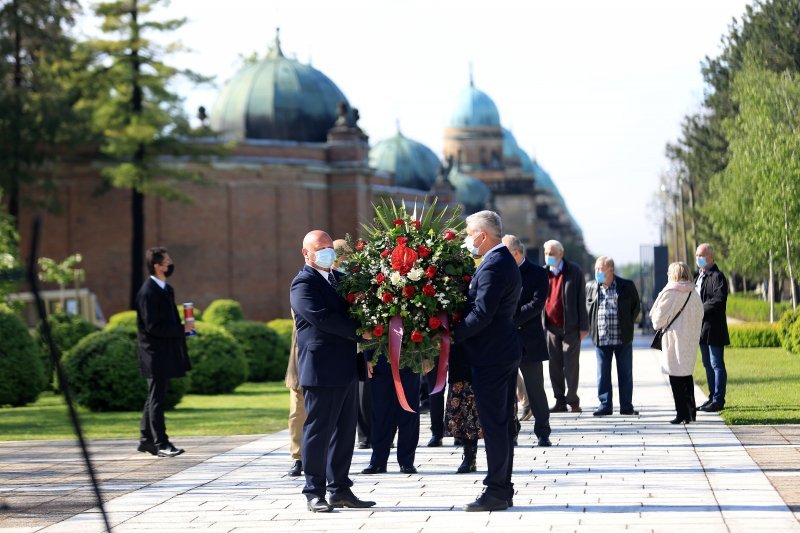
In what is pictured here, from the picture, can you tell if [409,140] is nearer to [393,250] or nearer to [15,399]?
[15,399]

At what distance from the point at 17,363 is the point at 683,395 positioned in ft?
34.2

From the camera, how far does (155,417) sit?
13.2 m

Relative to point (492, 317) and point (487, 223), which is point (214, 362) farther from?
point (492, 317)

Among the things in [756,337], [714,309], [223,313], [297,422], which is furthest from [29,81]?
[297,422]

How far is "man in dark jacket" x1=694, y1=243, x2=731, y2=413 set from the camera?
51.2ft

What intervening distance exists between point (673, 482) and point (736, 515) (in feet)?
5.19

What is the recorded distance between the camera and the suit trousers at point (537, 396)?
13008mm

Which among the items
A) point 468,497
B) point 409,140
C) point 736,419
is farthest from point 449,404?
point 409,140

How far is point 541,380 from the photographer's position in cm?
1345

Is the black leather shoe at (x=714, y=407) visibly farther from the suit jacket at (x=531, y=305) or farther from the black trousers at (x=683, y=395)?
the suit jacket at (x=531, y=305)

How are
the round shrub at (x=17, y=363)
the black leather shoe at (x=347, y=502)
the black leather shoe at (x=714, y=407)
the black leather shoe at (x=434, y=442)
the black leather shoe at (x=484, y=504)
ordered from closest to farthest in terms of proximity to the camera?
the black leather shoe at (x=484, y=504) → the black leather shoe at (x=347, y=502) → the black leather shoe at (x=434, y=442) → the black leather shoe at (x=714, y=407) → the round shrub at (x=17, y=363)

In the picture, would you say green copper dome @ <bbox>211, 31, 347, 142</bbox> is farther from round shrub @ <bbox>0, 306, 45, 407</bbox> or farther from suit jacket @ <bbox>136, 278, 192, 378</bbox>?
suit jacket @ <bbox>136, 278, 192, 378</bbox>

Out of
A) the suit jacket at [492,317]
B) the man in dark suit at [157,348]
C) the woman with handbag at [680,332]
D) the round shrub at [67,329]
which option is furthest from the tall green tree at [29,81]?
the suit jacket at [492,317]

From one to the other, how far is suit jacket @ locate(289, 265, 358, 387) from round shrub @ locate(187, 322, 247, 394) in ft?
43.7
